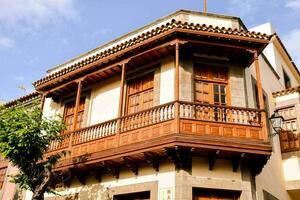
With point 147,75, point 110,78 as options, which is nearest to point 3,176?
point 110,78

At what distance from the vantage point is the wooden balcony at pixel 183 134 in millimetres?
9875

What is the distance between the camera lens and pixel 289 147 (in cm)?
1425

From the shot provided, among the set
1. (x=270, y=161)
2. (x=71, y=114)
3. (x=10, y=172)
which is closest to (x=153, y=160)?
(x=270, y=161)

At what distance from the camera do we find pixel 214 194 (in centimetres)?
1033

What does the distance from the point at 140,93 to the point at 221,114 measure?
3.49m

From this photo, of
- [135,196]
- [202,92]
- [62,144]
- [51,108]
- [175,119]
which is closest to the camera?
[175,119]

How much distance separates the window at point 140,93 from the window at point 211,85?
174 cm

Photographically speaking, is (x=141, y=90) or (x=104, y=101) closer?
(x=141, y=90)

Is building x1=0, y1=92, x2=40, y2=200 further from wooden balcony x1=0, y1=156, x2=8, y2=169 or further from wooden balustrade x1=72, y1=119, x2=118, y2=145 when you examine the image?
wooden balustrade x1=72, y1=119, x2=118, y2=145

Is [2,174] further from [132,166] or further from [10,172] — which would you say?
[132,166]

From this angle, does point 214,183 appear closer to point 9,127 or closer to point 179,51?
point 179,51

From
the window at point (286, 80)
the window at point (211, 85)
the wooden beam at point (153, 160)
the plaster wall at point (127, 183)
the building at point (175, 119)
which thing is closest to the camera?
the building at point (175, 119)

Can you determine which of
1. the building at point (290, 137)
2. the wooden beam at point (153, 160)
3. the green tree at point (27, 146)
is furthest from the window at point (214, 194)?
the building at point (290, 137)

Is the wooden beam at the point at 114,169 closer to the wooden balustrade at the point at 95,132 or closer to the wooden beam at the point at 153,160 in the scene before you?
the wooden balustrade at the point at 95,132
